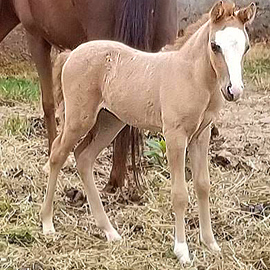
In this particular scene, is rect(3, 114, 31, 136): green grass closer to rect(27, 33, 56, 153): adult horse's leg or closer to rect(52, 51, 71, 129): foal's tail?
rect(27, 33, 56, 153): adult horse's leg

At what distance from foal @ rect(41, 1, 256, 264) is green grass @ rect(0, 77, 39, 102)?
116 inches

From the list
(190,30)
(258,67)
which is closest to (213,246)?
(190,30)

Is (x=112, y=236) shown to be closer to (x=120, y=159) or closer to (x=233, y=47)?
(x=120, y=159)

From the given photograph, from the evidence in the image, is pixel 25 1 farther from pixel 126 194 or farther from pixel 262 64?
pixel 262 64

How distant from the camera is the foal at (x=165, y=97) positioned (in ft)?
9.22

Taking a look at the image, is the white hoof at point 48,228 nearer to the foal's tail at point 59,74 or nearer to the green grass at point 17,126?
the foal's tail at point 59,74

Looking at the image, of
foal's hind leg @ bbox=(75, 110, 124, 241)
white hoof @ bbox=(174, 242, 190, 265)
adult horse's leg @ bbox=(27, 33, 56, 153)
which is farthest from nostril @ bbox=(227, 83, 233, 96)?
adult horse's leg @ bbox=(27, 33, 56, 153)

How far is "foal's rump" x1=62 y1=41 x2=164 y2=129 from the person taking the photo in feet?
10.3

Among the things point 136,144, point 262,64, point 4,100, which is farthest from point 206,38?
point 262,64

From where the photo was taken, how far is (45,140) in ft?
16.8

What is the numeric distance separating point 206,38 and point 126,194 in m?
1.28

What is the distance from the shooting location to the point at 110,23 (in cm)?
391

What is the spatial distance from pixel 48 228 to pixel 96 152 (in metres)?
0.42

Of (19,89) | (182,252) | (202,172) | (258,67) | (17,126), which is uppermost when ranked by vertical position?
(202,172)
